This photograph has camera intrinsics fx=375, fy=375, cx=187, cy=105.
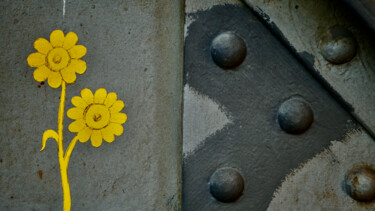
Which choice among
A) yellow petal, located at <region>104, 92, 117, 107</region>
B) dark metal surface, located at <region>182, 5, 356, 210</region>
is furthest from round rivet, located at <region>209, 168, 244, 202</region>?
yellow petal, located at <region>104, 92, 117, 107</region>

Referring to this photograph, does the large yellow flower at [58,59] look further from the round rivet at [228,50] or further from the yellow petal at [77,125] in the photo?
the round rivet at [228,50]

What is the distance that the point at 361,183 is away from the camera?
64 cm

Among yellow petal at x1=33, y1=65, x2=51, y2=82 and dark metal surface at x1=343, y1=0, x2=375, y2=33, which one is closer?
dark metal surface at x1=343, y1=0, x2=375, y2=33

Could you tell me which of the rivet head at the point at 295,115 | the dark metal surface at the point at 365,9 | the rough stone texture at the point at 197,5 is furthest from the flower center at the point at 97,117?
the dark metal surface at the point at 365,9

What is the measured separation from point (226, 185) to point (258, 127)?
0.38ft

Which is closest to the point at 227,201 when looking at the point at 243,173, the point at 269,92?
the point at 243,173

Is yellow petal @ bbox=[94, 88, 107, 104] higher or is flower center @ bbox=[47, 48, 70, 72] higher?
flower center @ bbox=[47, 48, 70, 72]

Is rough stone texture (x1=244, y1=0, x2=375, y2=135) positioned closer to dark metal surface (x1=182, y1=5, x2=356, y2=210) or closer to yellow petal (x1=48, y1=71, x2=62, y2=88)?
dark metal surface (x1=182, y1=5, x2=356, y2=210)

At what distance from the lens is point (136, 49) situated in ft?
2.27

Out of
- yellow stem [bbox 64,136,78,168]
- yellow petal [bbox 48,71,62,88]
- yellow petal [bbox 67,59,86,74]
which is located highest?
yellow petal [bbox 67,59,86,74]

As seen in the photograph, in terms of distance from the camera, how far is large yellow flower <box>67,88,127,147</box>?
67 centimetres

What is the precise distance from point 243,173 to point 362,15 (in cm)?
32

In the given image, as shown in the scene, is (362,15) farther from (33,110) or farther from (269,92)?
(33,110)

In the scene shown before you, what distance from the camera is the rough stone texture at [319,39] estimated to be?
0.63 m
